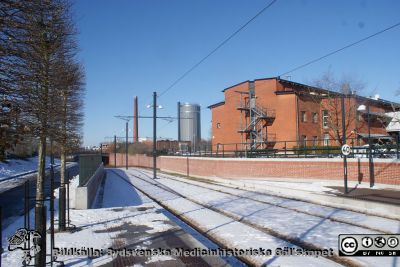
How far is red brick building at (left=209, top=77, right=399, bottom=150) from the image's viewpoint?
50.6m

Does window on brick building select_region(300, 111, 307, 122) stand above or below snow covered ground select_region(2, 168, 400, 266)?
above

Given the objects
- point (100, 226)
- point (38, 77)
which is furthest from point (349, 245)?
point (38, 77)

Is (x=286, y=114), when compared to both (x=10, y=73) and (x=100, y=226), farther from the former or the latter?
(x=10, y=73)

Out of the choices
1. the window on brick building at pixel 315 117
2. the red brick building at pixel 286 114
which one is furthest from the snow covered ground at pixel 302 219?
the window on brick building at pixel 315 117

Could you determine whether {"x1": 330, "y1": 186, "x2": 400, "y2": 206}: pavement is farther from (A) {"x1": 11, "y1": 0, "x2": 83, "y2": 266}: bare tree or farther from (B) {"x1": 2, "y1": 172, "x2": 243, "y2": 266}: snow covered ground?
(A) {"x1": 11, "y1": 0, "x2": 83, "y2": 266}: bare tree

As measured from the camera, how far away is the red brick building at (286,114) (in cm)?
5062

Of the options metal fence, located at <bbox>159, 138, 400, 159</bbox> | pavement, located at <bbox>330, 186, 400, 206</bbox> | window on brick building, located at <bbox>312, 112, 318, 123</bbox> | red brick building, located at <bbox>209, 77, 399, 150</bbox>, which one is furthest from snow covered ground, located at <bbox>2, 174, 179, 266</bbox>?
window on brick building, located at <bbox>312, 112, 318, 123</bbox>

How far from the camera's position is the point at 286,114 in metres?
51.6

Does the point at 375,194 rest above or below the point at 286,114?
below

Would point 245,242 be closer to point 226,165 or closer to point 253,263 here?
point 253,263

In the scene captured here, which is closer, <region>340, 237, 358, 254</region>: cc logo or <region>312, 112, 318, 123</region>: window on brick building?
<region>340, 237, 358, 254</region>: cc logo

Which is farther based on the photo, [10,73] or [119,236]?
[119,236]

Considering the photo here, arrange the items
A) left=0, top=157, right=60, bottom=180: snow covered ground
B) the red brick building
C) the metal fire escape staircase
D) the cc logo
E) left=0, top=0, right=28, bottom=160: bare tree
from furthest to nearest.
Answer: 1. the metal fire escape staircase
2. the red brick building
3. left=0, top=157, right=60, bottom=180: snow covered ground
4. the cc logo
5. left=0, top=0, right=28, bottom=160: bare tree

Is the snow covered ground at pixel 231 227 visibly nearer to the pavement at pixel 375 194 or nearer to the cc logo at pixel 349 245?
the cc logo at pixel 349 245
